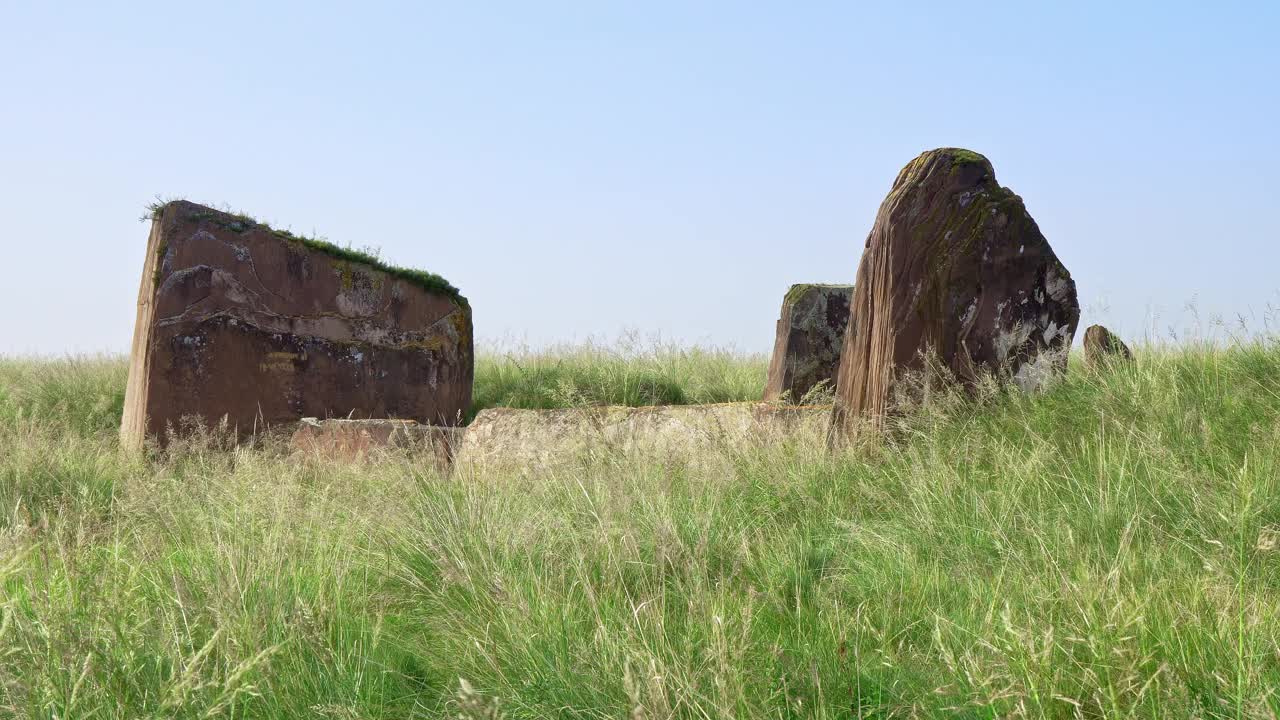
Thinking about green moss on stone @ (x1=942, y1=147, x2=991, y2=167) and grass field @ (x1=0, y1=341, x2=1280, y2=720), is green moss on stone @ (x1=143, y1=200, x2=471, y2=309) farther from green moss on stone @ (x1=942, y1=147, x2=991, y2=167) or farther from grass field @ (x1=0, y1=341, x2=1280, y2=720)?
green moss on stone @ (x1=942, y1=147, x2=991, y2=167)

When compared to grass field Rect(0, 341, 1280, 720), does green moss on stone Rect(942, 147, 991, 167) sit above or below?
above

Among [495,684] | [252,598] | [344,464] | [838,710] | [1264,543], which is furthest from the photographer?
[344,464]

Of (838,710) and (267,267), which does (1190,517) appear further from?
(267,267)

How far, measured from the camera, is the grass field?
1952mm

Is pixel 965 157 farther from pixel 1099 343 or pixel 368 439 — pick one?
pixel 368 439

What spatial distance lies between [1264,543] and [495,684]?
1602mm

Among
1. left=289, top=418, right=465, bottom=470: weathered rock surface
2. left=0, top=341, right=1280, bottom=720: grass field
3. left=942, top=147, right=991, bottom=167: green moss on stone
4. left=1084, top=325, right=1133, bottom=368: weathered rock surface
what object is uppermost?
left=942, top=147, right=991, bottom=167: green moss on stone

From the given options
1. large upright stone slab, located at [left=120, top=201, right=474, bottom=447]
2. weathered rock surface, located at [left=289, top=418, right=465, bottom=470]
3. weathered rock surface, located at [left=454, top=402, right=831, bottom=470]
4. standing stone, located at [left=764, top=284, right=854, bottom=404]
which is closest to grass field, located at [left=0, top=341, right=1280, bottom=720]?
weathered rock surface, located at [left=454, top=402, right=831, bottom=470]

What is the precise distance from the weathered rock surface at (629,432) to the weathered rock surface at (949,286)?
0.33 metres

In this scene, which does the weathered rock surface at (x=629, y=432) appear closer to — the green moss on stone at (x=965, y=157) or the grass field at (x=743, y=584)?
the grass field at (x=743, y=584)

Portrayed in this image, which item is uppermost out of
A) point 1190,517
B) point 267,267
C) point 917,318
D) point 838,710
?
point 267,267

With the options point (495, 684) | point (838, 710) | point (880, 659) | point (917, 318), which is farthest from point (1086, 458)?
point (495, 684)

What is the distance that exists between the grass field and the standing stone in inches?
106

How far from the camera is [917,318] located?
4.49 m
